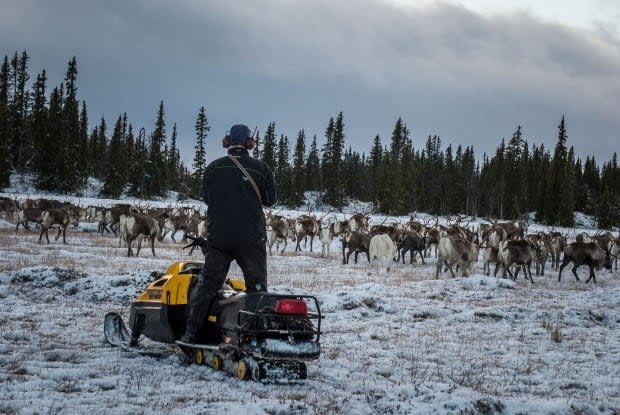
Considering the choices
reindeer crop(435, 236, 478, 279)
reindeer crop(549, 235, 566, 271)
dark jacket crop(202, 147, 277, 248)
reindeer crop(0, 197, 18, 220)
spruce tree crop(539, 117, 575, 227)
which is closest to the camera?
dark jacket crop(202, 147, 277, 248)

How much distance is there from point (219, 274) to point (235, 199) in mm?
859

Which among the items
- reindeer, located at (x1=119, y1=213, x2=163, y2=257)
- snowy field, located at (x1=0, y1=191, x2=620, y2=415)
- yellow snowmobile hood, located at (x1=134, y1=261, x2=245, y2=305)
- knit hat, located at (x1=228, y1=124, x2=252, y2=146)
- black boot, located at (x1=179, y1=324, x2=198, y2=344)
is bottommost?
snowy field, located at (x1=0, y1=191, x2=620, y2=415)

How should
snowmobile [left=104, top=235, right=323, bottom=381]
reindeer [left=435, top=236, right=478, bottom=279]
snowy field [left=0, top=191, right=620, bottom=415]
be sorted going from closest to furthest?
1. snowy field [left=0, top=191, right=620, bottom=415]
2. snowmobile [left=104, top=235, right=323, bottom=381]
3. reindeer [left=435, top=236, right=478, bottom=279]

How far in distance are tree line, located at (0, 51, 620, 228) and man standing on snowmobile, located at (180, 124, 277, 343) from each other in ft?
192

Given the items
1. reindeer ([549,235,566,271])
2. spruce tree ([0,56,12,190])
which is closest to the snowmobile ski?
reindeer ([549,235,566,271])

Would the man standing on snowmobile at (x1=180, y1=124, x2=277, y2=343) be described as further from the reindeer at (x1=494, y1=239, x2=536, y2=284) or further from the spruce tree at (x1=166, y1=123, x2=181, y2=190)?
the spruce tree at (x1=166, y1=123, x2=181, y2=190)

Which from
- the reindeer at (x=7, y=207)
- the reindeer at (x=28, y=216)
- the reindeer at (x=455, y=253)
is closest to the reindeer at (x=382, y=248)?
the reindeer at (x=455, y=253)

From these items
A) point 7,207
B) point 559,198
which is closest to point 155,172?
point 7,207

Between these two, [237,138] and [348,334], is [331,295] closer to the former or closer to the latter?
[348,334]

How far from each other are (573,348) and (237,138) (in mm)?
6172

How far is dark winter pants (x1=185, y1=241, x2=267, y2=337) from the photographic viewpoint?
6.42 metres

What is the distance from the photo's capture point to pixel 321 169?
279 feet


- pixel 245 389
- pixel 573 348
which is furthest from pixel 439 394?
pixel 573 348

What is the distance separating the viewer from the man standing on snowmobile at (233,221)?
639 centimetres
